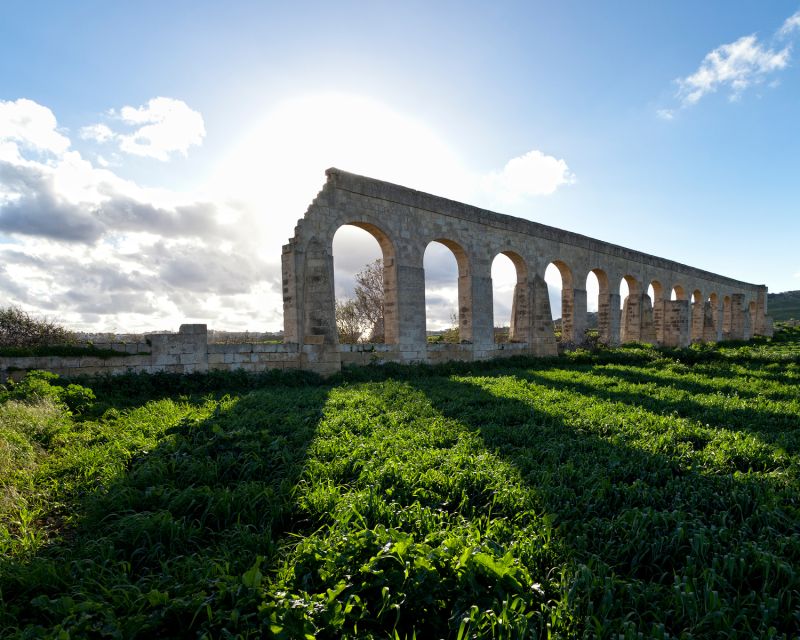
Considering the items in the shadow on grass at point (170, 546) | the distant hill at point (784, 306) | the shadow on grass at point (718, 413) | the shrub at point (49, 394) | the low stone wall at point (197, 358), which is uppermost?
the distant hill at point (784, 306)

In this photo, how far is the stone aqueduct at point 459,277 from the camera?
35.0 feet

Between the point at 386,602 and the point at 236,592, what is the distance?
750 millimetres

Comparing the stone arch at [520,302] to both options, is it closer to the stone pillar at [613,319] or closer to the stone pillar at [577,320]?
the stone pillar at [577,320]

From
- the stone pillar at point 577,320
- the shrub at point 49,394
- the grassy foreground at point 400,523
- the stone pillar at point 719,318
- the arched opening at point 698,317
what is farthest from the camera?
the stone pillar at point 719,318

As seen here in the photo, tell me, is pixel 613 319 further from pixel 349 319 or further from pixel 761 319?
pixel 761 319

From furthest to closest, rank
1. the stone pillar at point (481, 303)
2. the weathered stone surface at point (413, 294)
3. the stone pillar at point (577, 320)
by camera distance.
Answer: the stone pillar at point (577, 320) < the stone pillar at point (481, 303) < the weathered stone surface at point (413, 294)

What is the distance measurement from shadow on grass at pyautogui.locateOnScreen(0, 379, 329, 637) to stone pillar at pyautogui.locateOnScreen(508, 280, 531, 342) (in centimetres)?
1206

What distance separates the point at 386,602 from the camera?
2.02 metres

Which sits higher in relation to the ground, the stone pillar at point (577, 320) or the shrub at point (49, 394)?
the stone pillar at point (577, 320)

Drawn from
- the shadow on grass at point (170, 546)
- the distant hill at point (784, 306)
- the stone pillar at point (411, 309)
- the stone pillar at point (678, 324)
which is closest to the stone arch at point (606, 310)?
the stone pillar at point (678, 324)

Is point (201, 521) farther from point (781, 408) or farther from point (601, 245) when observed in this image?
point (601, 245)

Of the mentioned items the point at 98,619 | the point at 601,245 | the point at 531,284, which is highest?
the point at 601,245

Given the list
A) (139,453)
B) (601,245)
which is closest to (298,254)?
(139,453)

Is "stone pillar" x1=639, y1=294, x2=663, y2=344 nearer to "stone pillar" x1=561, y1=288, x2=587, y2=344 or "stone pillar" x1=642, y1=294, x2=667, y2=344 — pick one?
"stone pillar" x1=642, y1=294, x2=667, y2=344
